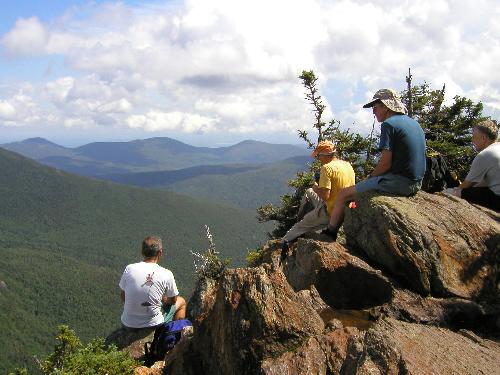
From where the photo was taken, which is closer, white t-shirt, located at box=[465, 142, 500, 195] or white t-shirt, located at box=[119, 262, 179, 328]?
white t-shirt, located at box=[119, 262, 179, 328]

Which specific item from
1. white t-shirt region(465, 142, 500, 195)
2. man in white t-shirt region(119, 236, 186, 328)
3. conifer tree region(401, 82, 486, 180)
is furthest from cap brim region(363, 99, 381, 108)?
conifer tree region(401, 82, 486, 180)

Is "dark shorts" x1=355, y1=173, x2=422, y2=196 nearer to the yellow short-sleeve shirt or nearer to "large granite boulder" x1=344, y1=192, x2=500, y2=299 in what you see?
"large granite boulder" x1=344, y1=192, x2=500, y2=299

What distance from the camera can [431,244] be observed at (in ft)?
30.0

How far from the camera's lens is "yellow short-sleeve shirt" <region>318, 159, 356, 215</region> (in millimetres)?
11406

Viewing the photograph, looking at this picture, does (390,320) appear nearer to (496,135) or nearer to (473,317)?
(473,317)

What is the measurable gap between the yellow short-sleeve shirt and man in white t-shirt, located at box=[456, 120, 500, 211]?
10.6 ft

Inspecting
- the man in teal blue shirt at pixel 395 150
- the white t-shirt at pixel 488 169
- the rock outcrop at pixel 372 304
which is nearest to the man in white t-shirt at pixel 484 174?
the white t-shirt at pixel 488 169

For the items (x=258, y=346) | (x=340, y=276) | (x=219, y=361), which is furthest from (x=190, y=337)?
(x=340, y=276)

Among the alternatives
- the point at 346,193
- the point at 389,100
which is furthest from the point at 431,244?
the point at 389,100

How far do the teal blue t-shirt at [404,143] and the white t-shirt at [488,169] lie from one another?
2473mm

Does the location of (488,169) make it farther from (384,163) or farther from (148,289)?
(148,289)

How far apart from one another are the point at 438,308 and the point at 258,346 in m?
3.77

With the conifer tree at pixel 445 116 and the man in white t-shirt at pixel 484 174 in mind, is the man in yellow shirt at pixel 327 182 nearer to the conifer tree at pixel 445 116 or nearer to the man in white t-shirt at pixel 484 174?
the man in white t-shirt at pixel 484 174

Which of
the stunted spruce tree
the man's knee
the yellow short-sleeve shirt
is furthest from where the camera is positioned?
the stunted spruce tree
